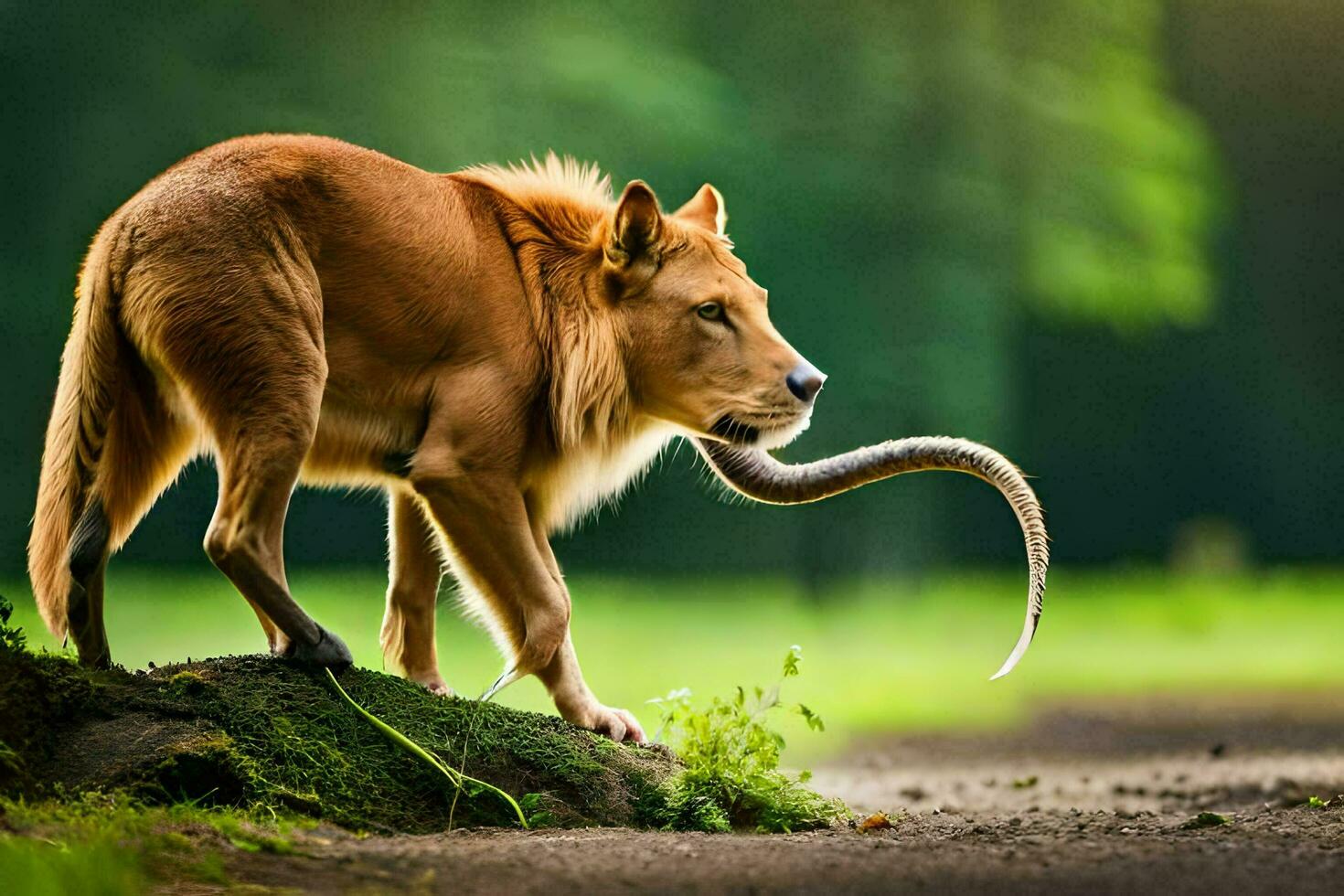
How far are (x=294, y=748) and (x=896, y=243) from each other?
11.7m

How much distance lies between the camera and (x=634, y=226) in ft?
18.6

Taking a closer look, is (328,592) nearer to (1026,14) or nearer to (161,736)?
(1026,14)

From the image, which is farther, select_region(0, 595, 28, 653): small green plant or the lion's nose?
the lion's nose

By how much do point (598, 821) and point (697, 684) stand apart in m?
6.08

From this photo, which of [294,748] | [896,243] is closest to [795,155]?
[896,243]

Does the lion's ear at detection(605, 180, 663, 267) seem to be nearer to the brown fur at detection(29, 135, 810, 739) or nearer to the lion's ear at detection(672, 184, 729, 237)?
the brown fur at detection(29, 135, 810, 739)

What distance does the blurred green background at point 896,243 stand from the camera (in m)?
12.9

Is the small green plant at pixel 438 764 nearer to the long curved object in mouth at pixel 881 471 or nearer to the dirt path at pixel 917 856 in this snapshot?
the dirt path at pixel 917 856

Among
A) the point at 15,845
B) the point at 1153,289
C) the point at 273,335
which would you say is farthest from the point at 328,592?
the point at 15,845

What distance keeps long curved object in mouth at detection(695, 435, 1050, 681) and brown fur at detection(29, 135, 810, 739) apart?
0.88 feet

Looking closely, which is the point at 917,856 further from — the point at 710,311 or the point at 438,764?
the point at 710,311

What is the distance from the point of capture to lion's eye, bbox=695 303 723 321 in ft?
18.8

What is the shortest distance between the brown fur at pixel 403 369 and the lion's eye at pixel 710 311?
0.01 meters

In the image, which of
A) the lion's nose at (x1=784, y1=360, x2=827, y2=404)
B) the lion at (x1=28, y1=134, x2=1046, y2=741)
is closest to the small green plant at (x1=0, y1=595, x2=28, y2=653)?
the lion at (x1=28, y1=134, x2=1046, y2=741)
